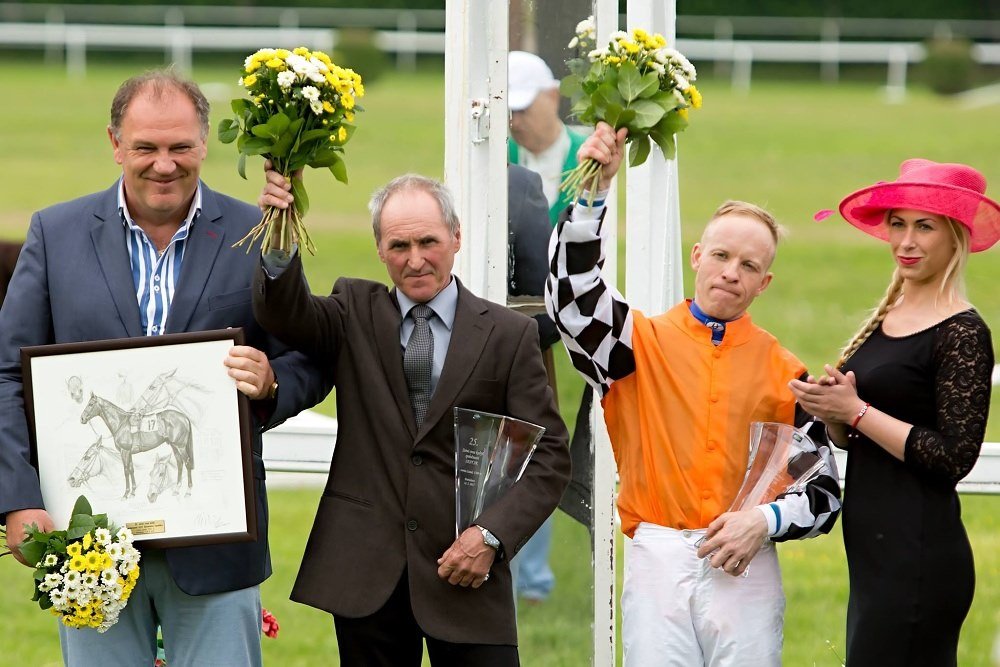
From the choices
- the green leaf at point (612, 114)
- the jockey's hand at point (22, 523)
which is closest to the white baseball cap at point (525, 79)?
the green leaf at point (612, 114)

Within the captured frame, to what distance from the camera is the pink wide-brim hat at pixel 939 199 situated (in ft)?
12.4

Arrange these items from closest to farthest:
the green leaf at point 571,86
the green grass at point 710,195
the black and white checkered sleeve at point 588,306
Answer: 1. the black and white checkered sleeve at point 588,306
2. the green leaf at point 571,86
3. the green grass at point 710,195

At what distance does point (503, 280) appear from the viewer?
4.74 meters

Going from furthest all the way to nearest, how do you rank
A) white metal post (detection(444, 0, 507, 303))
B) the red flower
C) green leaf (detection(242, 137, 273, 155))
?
white metal post (detection(444, 0, 507, 303)) < the red flower < green leaf (detection(242, 137, 273, 155))

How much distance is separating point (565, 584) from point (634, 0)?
6.23 feet

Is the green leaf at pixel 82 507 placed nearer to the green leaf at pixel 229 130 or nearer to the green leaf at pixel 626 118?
the green leaf at pixel 229 130

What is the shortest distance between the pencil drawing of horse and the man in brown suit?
329 mm

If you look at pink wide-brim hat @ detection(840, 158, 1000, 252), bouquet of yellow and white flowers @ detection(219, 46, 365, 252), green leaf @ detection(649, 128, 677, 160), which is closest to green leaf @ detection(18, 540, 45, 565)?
bouquet of yellow and white flowers @ detection(219, 46, 365, 252)

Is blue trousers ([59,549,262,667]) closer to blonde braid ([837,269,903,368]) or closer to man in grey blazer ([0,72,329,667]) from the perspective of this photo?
man in grey blazer ([0,72,329,667])

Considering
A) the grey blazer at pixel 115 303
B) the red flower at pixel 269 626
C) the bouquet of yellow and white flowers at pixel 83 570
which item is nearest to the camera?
the bouquet of yellow and white flowers at pixel 83 570

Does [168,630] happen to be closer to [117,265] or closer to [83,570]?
[83,570]

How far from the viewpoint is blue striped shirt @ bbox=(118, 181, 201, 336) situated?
12.1 ft

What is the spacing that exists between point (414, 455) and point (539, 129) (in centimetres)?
174

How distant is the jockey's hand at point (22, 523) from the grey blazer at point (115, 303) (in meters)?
0.04
